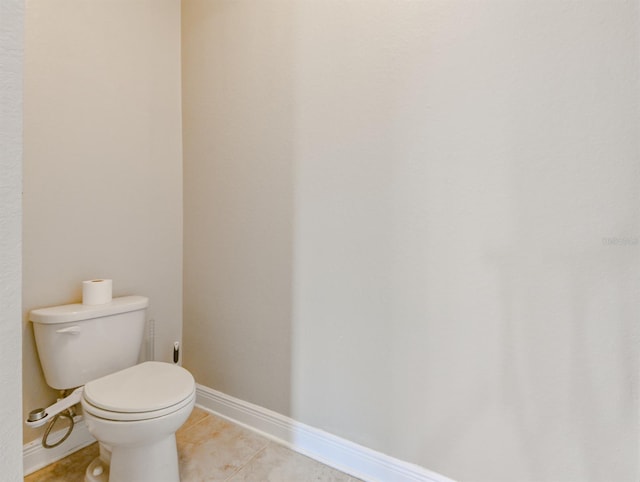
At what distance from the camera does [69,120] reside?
1.31 meters

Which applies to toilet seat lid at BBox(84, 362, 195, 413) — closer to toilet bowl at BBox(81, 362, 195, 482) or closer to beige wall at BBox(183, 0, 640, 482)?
toilet bowl at BBox(81, 362, 195, 482)

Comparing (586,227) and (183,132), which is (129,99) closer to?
(183,132)

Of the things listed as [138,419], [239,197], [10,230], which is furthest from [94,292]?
[10,230]

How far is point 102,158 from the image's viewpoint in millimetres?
1420

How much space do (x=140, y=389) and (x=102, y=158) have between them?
1052mm

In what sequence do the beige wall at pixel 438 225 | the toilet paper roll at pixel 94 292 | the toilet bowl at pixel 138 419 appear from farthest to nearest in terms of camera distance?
1. the toilet paper roll at pixel 94 292
2. the toilet bowl at pixel 138 419
3. the beige wall at pixel 438 225

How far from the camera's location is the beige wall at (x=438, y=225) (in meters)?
0.86

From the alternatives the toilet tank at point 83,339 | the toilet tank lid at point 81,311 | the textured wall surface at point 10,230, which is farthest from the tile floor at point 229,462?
the textured wall surface at point 10,230

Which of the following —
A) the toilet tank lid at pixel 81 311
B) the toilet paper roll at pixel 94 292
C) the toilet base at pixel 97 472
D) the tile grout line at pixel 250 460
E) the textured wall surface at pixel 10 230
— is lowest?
the tile grout line at pixel 250 460

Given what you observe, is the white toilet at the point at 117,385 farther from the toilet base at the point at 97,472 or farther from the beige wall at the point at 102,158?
the beige wall at the point at 102,158

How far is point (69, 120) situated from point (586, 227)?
6.48ft

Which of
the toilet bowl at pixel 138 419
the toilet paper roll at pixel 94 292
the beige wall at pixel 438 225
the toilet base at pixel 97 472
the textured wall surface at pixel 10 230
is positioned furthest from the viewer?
the toilet paper roll at pixel 94 292

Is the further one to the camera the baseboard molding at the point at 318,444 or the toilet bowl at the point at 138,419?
the baseboard molding at the point at 318,444

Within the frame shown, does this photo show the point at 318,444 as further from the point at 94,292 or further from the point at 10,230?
the point at 10,230
